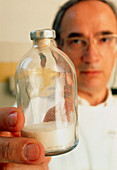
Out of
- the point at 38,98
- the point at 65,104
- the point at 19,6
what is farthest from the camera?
the point at 19,6

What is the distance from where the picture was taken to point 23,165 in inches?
16.3

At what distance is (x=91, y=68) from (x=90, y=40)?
150 mm

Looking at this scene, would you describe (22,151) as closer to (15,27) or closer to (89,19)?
(89,19)

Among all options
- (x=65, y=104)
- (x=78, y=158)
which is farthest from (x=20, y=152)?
(x=78, y=158)

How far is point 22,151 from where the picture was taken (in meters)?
0.37

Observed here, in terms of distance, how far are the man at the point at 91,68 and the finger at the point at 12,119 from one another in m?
0.60

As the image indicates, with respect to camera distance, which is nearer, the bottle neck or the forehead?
the bottle neck

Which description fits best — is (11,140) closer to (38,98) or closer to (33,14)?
(38,98)

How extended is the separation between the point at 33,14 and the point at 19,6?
134 mm

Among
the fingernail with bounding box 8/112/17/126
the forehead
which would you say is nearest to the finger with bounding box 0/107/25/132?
the fingernail with bounding box 8/112/17/126

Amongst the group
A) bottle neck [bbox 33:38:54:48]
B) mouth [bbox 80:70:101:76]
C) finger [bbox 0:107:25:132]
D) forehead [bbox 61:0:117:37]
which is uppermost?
forehead [bbox 61:0:117:37]

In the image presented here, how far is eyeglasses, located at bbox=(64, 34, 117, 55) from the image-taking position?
3.25 feet

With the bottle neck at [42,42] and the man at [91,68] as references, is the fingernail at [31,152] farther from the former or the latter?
the man at [91,68]

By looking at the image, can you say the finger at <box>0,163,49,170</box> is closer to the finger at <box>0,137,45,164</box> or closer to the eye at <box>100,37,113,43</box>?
the finger at <box>0,137,45,164</box>
